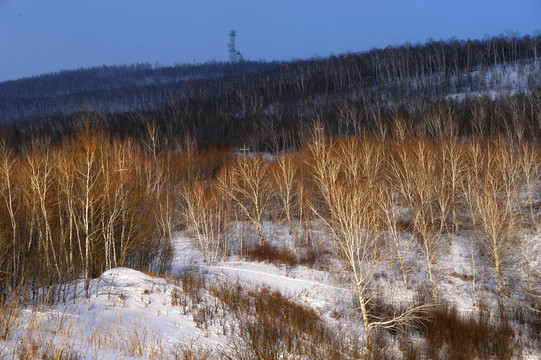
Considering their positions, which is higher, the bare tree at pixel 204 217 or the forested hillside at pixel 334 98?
the forested hillside at pixel 334 98

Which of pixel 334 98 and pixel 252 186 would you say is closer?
pixel 252 186

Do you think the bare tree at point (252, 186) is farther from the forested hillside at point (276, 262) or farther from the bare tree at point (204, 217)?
the bare tree at point (204, 217)

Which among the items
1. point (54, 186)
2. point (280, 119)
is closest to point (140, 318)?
point (54, 186)

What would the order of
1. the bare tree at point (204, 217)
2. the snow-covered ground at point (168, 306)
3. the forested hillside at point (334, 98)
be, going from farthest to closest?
the forested hillside at point (334, 98) → the bare tree at point (204, 217) → the snow-covered ground at point (168, 306)

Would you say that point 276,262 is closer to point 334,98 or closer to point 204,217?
point 204,217

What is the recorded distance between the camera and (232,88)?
4171 inches

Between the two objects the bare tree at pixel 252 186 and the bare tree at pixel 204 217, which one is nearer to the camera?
the bare tree at pixel 204 217

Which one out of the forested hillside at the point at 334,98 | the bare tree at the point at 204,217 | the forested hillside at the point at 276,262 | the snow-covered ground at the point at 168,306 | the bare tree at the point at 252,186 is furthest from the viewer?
the forested hillside at the point at 334,98

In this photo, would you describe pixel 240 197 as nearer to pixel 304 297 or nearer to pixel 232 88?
pixel 304 297

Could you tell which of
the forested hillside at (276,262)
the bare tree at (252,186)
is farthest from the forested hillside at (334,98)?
the bare tree at (252,186)

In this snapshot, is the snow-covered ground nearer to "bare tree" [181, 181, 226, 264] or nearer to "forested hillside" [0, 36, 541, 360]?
"forested hillside" [0, 36, 541, 360]

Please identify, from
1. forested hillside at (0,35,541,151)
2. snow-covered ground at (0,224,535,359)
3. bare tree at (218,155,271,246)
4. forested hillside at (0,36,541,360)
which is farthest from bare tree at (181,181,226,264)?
forested hillside at (0,35,541,151)

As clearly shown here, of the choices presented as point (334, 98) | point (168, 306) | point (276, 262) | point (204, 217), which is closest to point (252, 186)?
point (204, 217)

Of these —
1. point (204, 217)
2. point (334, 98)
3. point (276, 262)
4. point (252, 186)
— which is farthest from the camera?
point (334, 98)
